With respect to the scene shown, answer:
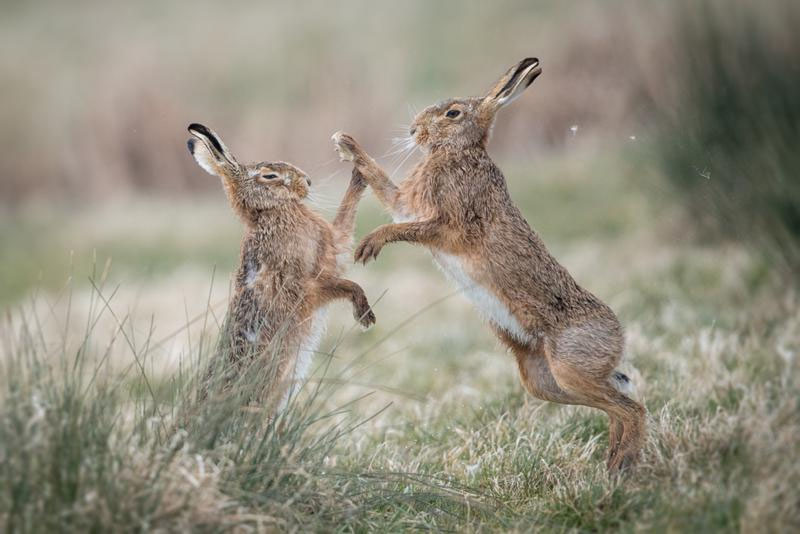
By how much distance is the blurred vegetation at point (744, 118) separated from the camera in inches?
328

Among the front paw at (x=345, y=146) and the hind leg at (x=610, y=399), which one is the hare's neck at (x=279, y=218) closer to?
the front paw at (x=345, y=146)

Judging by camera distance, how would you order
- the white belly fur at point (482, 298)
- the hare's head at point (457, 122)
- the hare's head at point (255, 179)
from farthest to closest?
the hare's head at point (457, 122) → the hare's head at point (255, 179) → the white belly fur at point (482, 298)

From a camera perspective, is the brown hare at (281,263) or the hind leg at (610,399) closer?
the hind leg at (610,399)

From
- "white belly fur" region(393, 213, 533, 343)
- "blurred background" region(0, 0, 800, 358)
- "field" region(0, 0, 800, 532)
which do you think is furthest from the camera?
"blurred background" region(0, 0, 800, 358)

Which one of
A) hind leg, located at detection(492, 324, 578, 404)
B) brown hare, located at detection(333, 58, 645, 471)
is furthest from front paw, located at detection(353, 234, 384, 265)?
hind leg, located at detection(492, 324, 578, 404)

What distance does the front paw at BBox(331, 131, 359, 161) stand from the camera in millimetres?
4973

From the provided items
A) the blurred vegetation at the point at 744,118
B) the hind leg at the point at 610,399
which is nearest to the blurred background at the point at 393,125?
the blurred vegetation at the point at 744,118

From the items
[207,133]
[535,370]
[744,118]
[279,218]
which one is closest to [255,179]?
[279,218]

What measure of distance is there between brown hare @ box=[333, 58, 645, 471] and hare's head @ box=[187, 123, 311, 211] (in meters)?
0.31

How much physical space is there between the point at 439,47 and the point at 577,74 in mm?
10256

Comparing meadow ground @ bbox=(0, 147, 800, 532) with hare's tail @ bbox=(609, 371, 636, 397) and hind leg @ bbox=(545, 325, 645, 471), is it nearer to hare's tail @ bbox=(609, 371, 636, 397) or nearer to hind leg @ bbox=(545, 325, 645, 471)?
hind leg @ bbox=(545, 325, 645, 471)

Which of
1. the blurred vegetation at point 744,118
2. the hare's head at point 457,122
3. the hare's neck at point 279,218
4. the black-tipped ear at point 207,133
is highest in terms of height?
the blurred vegetation at point 744,118

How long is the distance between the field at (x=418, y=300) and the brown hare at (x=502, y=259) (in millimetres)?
335

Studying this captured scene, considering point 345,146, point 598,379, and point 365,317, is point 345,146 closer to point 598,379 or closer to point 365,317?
point 365,317
